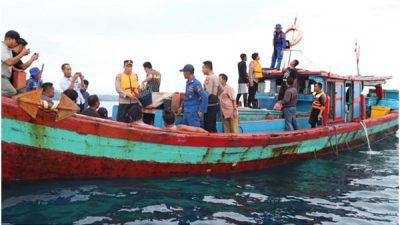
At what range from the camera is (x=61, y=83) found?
317 inches

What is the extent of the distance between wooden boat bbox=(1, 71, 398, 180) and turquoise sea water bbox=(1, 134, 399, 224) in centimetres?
21

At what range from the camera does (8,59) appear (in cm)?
555

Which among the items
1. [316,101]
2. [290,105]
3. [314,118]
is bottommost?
[314,118]

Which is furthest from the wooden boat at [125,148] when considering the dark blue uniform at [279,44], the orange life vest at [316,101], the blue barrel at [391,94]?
the blue barrel at [391,94]

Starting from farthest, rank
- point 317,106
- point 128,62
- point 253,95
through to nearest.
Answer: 1. point 253,95
2. point 317,106
3. point 128,62

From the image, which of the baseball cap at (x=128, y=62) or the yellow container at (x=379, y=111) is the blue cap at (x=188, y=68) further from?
the yellow container at (x=379, y=111)

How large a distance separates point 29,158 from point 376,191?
247 inches

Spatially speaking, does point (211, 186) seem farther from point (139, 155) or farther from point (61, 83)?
point (61, 83)

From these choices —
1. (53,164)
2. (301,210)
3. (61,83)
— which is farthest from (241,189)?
(61,83)

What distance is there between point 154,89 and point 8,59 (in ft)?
13.4

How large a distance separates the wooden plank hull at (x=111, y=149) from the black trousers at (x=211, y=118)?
79 cm

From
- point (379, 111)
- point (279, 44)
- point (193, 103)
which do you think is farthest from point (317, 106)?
→ point (379, 111)

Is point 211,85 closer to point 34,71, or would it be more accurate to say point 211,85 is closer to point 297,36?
point 34,71

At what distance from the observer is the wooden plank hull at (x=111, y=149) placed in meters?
5.46
